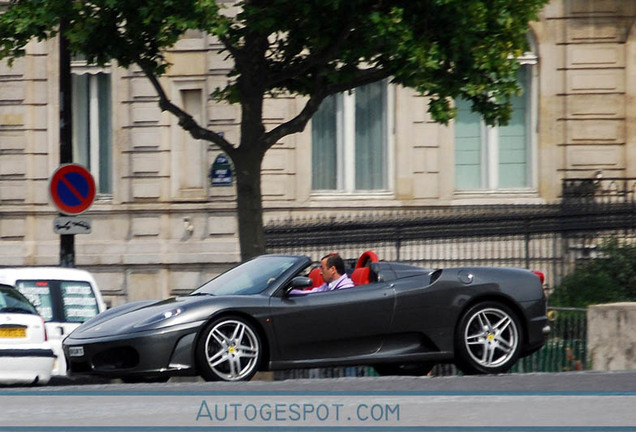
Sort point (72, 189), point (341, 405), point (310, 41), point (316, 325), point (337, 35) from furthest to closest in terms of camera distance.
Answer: point (72, 189)
point (310, 41)
point (337, 35)
point (316, 325)
point (341, 405)

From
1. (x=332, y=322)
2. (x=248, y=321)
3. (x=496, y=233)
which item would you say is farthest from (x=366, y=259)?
(x=496, y=233)

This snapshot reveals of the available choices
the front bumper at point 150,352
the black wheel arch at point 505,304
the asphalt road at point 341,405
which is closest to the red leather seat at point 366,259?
the black wheel arch at point 505,304

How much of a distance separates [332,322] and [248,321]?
769mm

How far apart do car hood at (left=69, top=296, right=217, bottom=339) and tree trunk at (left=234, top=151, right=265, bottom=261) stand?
492cm

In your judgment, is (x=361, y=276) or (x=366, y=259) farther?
(x=366, y=259)

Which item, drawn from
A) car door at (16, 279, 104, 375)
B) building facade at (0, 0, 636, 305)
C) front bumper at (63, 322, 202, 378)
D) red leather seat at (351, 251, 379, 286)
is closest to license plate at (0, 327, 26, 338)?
front bumper at (63, 322, 202, 378)

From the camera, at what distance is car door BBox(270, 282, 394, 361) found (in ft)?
43.2

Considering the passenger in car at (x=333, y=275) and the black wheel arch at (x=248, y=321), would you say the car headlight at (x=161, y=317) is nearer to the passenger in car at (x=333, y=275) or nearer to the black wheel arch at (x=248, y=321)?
the black wheel arch at (x=248, y=321)

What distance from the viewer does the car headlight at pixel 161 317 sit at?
12.8 metres

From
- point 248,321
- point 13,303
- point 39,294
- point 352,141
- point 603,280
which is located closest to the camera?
point 248,321

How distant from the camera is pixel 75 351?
43.2ft

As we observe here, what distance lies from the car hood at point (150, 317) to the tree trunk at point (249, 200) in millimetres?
4924

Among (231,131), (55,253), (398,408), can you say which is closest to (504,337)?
(398,408)

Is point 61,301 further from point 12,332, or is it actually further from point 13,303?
point 12,332
